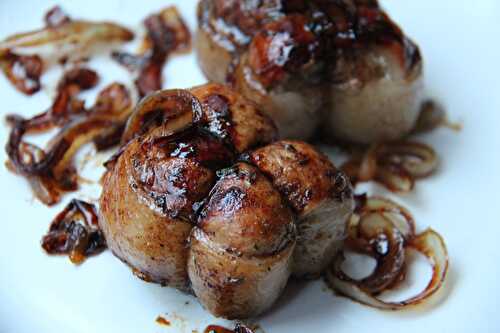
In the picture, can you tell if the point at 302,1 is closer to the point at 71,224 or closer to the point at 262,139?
the point at 262,139

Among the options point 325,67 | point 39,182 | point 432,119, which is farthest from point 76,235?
point 432,119

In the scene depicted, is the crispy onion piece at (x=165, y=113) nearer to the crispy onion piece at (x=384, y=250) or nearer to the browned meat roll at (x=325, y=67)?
the browned meat roll at (x=325, y=67)

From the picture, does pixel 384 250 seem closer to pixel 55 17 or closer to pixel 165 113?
pixel 165 113

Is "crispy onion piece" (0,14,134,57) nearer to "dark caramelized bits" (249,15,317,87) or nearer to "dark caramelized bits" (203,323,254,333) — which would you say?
"dark caramelized bits" (249,15,317,87)

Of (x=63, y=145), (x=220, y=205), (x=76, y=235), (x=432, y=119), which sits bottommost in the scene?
(x=432, y=119)

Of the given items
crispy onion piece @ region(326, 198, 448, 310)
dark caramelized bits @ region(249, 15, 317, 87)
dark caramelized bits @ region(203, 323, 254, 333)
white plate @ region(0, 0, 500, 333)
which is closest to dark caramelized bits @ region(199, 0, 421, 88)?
dark caramelized bits @ region(249, 15, 317, 87)

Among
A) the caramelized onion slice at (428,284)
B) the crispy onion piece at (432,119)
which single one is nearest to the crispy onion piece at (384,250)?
the caramelized onion slice at (428,284)

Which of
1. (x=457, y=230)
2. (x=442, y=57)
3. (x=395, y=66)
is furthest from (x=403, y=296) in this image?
(x=442, y=57)
